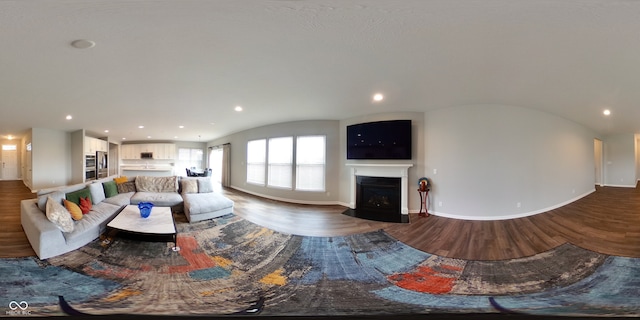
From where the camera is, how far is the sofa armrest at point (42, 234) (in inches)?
65.4

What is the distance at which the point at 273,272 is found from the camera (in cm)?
103

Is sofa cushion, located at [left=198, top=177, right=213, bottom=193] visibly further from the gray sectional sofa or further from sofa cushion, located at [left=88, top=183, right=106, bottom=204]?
sofa cushion, located at [left=88, top=183, right=106, bottom=204]

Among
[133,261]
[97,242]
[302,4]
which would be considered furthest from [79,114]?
[302,4]

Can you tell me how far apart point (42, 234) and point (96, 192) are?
2.08 meters

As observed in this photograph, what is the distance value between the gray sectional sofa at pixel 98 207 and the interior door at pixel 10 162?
0.84 metres

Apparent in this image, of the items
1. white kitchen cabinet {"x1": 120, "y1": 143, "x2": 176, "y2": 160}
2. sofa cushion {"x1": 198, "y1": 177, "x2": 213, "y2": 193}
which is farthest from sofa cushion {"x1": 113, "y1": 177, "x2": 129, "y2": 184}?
white kitchen cabinet {"x1": 120, "y1": 143, "x2": 176, "y2": 160}

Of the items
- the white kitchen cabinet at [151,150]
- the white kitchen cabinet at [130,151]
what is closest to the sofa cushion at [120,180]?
the white kitchen cabinet at [151,150]

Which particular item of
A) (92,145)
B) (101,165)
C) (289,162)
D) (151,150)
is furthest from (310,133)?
(151,150)

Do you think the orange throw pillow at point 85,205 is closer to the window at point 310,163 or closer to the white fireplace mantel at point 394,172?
the window at point 310,163

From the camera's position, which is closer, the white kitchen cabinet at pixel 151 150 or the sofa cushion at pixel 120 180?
the sofa cushion at pixel 120 180

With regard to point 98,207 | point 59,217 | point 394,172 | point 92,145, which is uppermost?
point 92,145

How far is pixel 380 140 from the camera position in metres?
3.54

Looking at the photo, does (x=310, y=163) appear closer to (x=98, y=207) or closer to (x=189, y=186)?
(x=189, y=186)

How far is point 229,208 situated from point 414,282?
2576 millimetres
